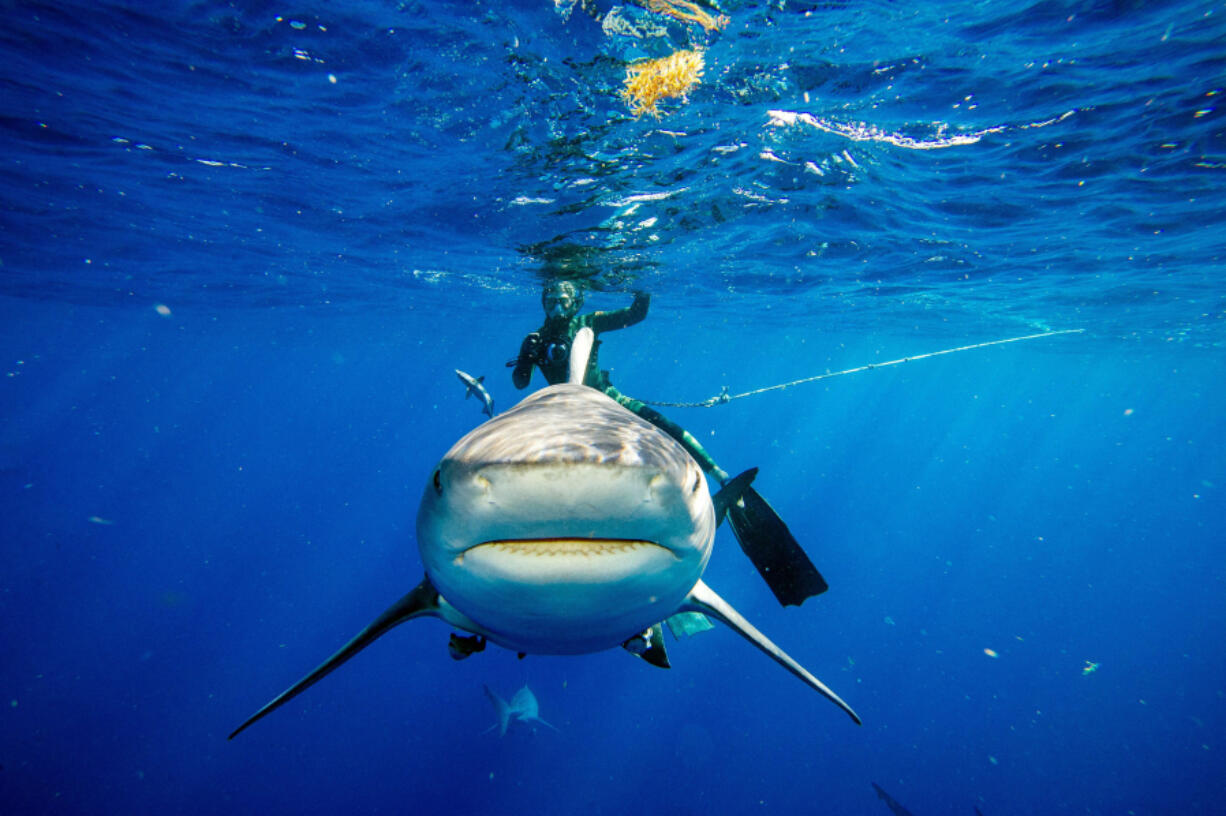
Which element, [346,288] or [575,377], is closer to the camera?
[575,377]

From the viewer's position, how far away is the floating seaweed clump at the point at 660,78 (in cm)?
687

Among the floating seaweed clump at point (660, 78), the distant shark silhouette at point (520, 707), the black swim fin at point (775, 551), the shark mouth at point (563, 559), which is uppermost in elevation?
the floating seaweed clump at point (660, 78)

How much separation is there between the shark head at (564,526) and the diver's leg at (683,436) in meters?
3.78

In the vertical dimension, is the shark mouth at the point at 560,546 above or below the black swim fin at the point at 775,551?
above

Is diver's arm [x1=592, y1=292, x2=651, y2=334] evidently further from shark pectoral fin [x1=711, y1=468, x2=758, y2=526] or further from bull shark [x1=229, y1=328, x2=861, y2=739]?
bull shark [x1=229, y1=328, x2=861, y2=739]

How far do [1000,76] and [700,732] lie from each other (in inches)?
937

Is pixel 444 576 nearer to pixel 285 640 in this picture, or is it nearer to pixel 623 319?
pixel 623 319

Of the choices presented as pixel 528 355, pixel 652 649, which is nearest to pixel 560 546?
pixel 652 649

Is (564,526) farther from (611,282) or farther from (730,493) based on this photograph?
(611,282)

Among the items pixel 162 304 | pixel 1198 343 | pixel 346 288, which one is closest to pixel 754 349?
pixel 1198 343

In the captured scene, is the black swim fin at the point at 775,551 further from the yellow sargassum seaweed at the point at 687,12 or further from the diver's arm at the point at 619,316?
the diver's arm at the point at 619,316

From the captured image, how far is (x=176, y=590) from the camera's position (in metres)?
35.4

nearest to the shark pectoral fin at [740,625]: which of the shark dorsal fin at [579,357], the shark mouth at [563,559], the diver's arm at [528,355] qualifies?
the shark mouth at [563,559]

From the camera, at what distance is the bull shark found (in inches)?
56.9
